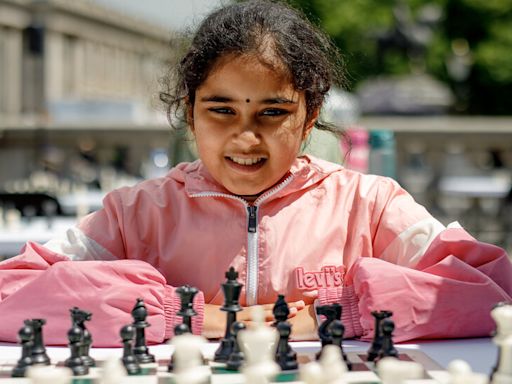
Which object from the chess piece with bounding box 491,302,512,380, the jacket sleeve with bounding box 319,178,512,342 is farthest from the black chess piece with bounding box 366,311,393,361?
the chess piece with bounding box 491,302,512,380

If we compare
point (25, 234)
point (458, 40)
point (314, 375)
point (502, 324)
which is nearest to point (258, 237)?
point (502, 324)

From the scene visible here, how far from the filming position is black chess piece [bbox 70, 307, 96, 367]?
185cm

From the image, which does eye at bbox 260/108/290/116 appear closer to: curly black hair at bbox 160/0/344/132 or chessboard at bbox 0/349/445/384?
curly black hair at bbox 160/0/344/132

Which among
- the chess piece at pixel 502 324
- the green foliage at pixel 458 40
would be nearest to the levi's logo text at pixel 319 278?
the chess piece at pixel 502 324

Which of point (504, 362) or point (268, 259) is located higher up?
point (268, 259)

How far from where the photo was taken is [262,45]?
2.32 metres

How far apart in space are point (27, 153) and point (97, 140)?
1.24 m

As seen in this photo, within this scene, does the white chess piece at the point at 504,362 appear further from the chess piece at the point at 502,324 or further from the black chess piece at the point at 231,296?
the black chess piece at the point at 231,296

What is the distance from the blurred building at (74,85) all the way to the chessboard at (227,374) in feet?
4.58

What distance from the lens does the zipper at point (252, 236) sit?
231cm

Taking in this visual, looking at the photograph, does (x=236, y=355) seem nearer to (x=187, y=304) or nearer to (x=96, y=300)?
(x=187, y=304)

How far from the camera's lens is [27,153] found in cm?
1761

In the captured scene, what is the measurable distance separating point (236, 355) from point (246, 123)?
62 cm

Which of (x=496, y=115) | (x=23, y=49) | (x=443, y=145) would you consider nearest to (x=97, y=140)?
(x=443, y=145)
